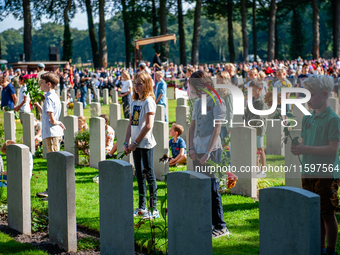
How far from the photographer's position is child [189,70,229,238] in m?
4.78

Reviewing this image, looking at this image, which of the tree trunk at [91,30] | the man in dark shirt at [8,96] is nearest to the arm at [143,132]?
the man in dark shirt at [8,96]

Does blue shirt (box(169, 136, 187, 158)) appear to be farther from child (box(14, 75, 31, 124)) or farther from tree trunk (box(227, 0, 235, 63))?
tree trunk (box(227, 0, 235, 63))

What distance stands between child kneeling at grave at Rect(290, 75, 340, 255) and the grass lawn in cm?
106

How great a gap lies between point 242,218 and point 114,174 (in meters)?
2.41

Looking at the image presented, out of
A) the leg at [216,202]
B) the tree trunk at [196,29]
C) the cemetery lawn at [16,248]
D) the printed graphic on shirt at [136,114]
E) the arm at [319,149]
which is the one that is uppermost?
the tree trunk at [196,29]

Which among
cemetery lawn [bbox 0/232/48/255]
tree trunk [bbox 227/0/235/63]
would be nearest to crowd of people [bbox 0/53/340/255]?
cemetery lawn [bbox 0/232/48/255]

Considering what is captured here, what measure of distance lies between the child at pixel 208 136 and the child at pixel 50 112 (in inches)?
107

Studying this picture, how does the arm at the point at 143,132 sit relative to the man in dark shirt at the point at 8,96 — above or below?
below

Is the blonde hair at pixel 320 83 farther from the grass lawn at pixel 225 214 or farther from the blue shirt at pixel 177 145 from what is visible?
the blue shirt at pixel 177 145

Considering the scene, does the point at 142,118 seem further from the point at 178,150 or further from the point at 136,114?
the point at 178,150

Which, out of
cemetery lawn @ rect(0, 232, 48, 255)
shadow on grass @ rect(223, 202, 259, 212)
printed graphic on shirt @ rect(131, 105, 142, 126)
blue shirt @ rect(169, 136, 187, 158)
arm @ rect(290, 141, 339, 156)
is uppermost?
printed graphic on shirt @ rect(131, 105, 142, 126)

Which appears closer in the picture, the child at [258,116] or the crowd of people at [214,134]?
the crowd of people at [214,134]

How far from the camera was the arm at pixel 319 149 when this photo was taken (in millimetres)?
3665

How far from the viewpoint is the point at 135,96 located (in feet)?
18.5
